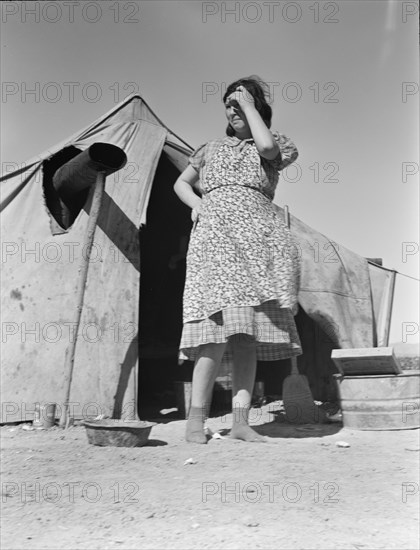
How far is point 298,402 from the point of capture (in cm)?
427

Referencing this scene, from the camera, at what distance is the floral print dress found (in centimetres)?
296

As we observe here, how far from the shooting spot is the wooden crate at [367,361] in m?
3.63

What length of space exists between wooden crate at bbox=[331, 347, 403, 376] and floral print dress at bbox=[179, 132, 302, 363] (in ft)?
2.02

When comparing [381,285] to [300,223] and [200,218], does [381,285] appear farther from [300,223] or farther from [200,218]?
[200,218]

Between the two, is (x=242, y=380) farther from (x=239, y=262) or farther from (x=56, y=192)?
(x=56, y=192)

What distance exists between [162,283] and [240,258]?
3.53 metres

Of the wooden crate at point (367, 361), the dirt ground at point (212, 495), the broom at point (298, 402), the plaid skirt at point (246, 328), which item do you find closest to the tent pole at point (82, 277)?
the dirt ground at point (212, 495)

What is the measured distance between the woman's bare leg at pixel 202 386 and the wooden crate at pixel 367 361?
3.48ft

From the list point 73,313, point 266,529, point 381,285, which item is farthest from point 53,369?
point 381,285

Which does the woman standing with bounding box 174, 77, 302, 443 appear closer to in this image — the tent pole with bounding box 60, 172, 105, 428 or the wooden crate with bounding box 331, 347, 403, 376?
the wooden crate with bounding box 331, 347, 403, 376

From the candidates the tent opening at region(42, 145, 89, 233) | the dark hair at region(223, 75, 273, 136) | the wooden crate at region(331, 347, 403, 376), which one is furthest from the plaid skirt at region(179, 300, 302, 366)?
the tent opening at region(42, 145, 89, 233)

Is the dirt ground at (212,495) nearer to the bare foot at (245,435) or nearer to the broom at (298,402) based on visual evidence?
the bare foot at (245,435)

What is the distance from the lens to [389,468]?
7.86 feet

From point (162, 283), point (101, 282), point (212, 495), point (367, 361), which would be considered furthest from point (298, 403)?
point (162, 283)
